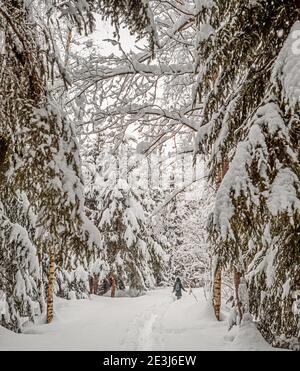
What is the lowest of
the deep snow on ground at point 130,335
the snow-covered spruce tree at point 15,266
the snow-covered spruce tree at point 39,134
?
the deep snow on ground at point 130,335

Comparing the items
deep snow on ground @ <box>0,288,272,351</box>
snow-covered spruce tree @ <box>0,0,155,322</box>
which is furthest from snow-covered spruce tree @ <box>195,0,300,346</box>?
deep snow on ground @ <box>0,288,272,351</box>

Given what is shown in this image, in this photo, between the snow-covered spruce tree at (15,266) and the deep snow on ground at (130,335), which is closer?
the deep snow on ground at (130,335)

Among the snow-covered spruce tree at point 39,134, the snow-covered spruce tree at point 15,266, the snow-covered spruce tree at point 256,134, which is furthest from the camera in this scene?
the snow-covered spruce tree at point 15,266

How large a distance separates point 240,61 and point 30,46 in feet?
7.25

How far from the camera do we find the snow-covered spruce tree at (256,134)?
122 inches

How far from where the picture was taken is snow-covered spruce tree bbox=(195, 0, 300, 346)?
3.09m

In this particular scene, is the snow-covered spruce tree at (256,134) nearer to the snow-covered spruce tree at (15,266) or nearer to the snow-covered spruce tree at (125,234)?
the snow-covered spruce tree at (15,266)

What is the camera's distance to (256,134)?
123 inches

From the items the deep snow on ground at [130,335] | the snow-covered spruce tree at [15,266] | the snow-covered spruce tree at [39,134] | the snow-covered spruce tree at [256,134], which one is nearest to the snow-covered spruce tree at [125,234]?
the deep snow on ground at [130,335]

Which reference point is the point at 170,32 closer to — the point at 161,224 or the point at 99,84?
the point at 99,84

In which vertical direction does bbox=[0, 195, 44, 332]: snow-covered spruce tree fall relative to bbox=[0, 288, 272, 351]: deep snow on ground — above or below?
above

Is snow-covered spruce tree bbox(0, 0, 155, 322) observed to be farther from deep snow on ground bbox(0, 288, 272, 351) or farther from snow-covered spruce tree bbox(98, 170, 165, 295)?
snow-covered spruce tree bbox(98, 170, 165, 295)

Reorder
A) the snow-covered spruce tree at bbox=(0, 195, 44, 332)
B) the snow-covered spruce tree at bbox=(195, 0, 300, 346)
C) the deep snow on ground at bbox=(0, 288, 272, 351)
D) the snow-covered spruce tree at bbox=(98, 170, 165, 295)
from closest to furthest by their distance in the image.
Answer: the snow-covered spruce tree at bbox=(195, 0, 300, 346) < the deep snow on ground at bbox=(0, 288, 272, 351) < the snow-covered spruce tree at bbox=(0, 195, 44, 332) < the snow-covered spruce tree at bbox=(98, 170, 165, 295)

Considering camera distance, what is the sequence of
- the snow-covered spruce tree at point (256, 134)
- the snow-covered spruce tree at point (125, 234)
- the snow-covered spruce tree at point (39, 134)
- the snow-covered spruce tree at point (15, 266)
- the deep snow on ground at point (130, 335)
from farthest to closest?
the snow-covered spruce tree at point (125, 234) → the snow-covered spruce tree at point (15, 266) → the deep snow on ground at point (130, 335) → the snow-covered spruce tree at point (39, 134) → the snow-covered spruce tree at point (256, 134)
